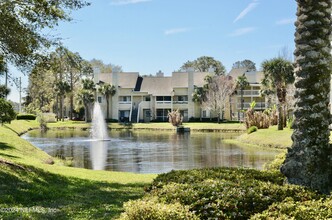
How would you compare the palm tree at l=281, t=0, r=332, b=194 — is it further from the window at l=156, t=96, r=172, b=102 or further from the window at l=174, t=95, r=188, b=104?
the window at l=156, t=96, r=172, b=102

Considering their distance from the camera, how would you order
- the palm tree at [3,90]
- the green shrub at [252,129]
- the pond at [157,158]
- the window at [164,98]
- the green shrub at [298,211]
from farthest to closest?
1. the window at [164,98]
2. the green shrub at [252,129]
3. the pond at [157,158]
4. the palm tree at [3,90]
5. the green shrub at [298,211]

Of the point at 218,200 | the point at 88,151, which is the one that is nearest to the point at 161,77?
the point at 88,151

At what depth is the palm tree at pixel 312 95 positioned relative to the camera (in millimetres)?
8625

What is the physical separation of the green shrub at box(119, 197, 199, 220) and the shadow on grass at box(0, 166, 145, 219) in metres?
1.94

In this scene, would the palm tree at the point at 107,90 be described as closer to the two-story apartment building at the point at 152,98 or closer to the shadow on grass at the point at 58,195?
the two-story apartment building at the point at 152,98

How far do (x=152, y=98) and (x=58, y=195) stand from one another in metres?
67.2

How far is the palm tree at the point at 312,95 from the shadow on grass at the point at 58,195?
3967 mm

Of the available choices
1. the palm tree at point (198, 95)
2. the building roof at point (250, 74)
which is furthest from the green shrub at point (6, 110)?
the building roof at point (250, 74)

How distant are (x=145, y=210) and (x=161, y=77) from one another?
7527 centimetres

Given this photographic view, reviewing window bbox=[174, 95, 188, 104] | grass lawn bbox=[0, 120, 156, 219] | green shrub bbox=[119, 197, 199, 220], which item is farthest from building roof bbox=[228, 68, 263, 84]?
green shrub bbox=[119, 197, 199, 220]

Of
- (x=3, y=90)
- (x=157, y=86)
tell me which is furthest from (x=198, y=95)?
(x=3, y=90)

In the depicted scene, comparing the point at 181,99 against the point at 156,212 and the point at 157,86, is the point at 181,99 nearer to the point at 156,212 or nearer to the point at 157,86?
the point at 157,86

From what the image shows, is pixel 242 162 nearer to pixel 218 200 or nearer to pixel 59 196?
pixel 59 196

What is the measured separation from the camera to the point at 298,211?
246 inches
